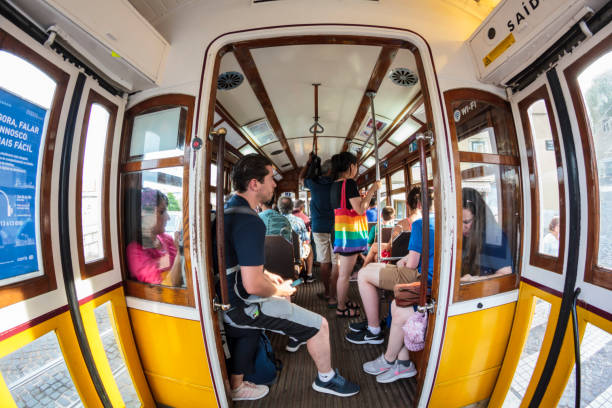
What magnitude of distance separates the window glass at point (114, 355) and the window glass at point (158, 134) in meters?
0.97

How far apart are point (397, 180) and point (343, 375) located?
13.5ft

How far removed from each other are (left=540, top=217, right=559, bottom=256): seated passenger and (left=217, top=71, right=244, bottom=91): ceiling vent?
272 cm

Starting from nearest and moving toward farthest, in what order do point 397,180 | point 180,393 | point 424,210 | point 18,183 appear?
point 18,183 < point 424,210 < point 180,393 < point 397,180

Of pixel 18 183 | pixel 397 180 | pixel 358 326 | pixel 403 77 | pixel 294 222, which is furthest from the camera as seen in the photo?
pixel 397 180

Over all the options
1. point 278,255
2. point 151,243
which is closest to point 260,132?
point 278,255

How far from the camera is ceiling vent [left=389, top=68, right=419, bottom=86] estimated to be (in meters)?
2.47

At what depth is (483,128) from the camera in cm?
159

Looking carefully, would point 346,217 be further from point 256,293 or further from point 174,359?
point 174,359

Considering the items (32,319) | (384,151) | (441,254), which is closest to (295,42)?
(441,254)

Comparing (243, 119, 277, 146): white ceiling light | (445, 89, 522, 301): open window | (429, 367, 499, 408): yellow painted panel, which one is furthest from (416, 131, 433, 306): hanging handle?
(243, 119, 277, 146): white ceiling light

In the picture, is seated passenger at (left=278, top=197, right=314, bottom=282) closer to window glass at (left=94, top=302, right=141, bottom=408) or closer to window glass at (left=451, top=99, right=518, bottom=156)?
window glass at (left=94, top=302, right=141, bottom=408)

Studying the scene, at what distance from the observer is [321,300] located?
10.5ft

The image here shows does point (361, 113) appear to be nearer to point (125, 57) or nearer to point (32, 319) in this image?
point (125, 57)

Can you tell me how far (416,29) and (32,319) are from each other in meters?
2.57
